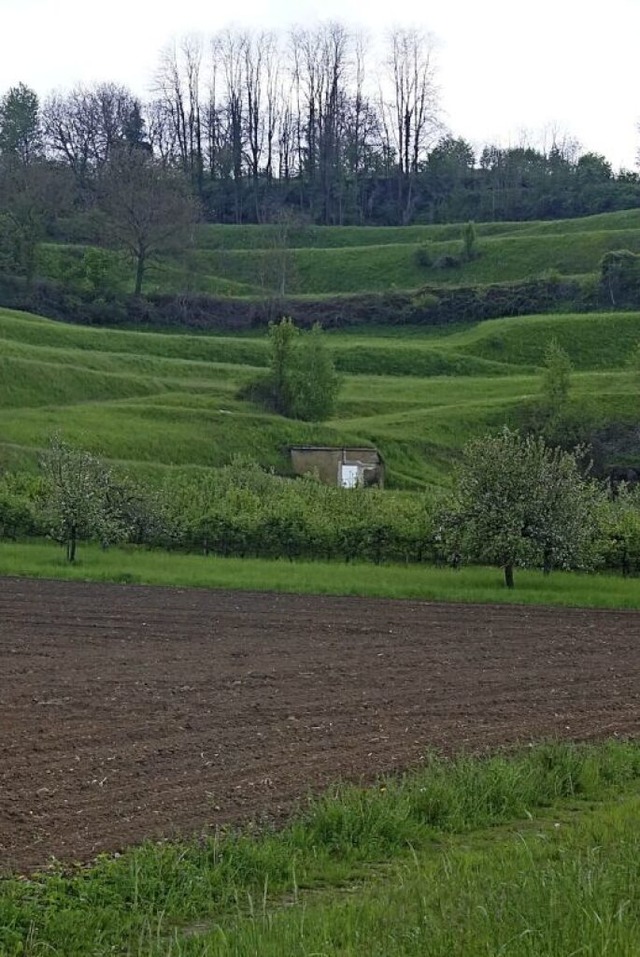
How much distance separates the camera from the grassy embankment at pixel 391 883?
6793 mm

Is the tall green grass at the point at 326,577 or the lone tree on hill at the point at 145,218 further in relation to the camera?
the lone tree on hill at the point at 145,218

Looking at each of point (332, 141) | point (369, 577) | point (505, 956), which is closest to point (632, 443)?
point (369, 577)

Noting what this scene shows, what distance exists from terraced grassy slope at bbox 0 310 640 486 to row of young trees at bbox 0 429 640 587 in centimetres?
1286

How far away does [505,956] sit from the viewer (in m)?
6.28

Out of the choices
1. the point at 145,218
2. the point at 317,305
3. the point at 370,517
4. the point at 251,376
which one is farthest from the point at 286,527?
the point at 145,218

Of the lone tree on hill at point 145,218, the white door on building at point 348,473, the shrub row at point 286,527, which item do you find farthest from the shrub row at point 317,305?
the shrub row at point 286,527

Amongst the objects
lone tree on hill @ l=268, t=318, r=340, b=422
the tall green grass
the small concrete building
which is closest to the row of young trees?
the tall green grass

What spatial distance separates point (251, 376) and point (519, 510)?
147 feet

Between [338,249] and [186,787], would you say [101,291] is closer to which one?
[338,249]

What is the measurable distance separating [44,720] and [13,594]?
14.1m

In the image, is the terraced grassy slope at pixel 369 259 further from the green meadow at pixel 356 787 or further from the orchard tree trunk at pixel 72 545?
the orchard tree trunk at pixel 72 545

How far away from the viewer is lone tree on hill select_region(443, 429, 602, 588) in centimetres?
3102

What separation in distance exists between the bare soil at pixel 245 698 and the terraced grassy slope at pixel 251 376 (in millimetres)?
26964

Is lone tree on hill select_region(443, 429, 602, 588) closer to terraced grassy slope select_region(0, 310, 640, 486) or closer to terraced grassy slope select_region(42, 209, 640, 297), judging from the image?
terraced grassy slope select_region(0, 310, 640, 486)
